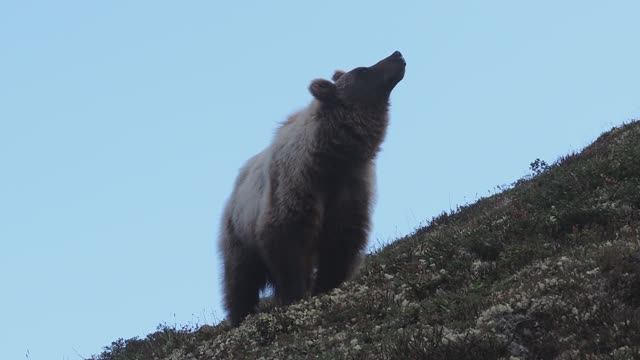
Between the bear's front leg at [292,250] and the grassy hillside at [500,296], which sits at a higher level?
the bear's front leg at [292,250]

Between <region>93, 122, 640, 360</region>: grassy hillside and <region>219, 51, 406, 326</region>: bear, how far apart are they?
0.57m

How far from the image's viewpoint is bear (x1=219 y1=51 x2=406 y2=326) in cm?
1237

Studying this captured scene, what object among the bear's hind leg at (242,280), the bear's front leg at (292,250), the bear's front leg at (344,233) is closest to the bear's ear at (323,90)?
the bear's front leg at (344,233)

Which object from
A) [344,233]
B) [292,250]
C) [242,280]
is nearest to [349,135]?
[344,233]

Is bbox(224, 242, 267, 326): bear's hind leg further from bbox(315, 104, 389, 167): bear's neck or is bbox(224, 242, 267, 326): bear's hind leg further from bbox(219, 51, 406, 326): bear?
bbox(315, 104, 389, 167): bear's neck

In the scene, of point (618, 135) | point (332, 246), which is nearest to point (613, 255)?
point (332, 246)

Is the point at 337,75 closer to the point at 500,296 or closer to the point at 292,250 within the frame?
the point at 292,250

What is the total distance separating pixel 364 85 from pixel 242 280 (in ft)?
10.3

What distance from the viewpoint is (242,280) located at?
13773 millimetres

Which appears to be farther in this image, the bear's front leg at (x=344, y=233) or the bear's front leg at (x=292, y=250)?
the bear's front leg at (x=344, y=233)

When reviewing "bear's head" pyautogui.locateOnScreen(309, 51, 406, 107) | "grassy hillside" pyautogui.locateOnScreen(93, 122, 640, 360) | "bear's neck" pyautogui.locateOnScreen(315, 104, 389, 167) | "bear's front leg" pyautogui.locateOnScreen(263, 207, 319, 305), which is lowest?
"grassy hillside" pyautogui.locateOnScreen(93, 122, 640, 360)

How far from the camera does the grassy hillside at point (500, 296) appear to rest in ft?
26.8

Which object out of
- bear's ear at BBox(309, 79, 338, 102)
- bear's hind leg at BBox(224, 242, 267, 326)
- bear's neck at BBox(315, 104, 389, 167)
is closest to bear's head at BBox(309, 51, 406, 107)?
bear's ear at BBox(309, 79, 338, 102)

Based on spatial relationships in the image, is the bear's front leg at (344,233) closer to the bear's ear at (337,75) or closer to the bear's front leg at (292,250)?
the bear's front leg at (292,250)
